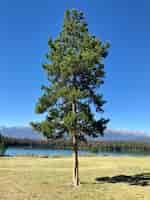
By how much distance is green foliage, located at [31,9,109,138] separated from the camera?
22.5 m

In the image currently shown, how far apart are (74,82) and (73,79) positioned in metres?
0.20

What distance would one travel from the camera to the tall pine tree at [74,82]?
22.5m

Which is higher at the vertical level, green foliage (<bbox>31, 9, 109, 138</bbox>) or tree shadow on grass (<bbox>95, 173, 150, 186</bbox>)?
green foliage (<bbox>31, 9, 109, 138</bbox>)

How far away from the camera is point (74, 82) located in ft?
76.2

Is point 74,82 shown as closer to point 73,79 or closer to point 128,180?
point 73,79

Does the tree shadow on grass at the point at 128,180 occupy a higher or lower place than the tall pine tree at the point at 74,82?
lower

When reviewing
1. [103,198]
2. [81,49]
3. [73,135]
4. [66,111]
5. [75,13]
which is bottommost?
[103,198]

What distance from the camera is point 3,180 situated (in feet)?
82.8

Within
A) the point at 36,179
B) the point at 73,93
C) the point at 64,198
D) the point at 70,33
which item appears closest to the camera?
the point at 64,198

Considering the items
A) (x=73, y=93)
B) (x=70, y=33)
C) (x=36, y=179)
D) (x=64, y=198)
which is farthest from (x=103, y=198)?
(x=70, y=33)

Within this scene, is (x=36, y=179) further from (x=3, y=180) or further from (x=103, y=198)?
(x=103, y=198)

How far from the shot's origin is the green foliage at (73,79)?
73.7ft

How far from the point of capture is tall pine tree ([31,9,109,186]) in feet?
73.7

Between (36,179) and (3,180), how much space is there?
231cm
